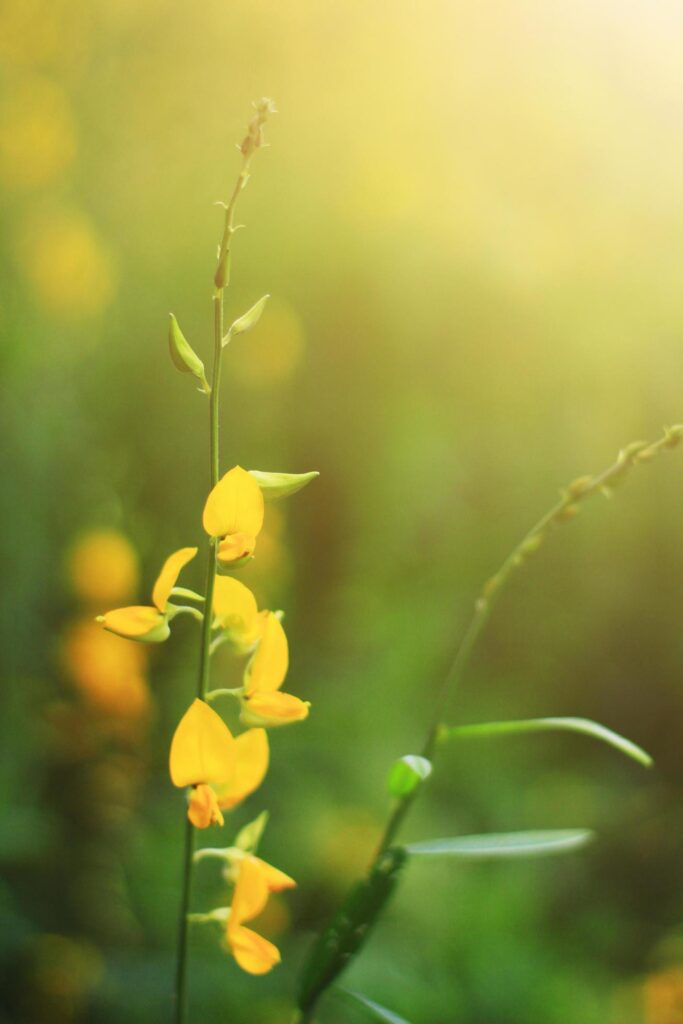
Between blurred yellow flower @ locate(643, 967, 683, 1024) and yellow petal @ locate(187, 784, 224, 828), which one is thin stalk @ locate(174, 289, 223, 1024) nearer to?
yellow petal @ locate(187, 784, 224, 828)

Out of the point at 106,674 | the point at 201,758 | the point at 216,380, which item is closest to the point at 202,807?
the point at 201,758

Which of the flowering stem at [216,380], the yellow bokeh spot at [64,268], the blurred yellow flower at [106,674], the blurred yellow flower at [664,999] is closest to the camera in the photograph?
the flowering stem at [216,380]

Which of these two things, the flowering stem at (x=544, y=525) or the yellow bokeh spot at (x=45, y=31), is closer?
the flowering stem at (x=544, y=525)

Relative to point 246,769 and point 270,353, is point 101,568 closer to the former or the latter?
point 270,353

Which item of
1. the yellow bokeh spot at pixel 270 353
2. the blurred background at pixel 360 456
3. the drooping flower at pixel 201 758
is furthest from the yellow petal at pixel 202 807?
the yellow bokeh spot at pixel 270 353

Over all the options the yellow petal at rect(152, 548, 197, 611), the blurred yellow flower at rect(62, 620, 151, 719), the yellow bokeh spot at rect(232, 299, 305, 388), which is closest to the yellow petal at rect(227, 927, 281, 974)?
the yellow petal at rect(152, 548, 197, 611)

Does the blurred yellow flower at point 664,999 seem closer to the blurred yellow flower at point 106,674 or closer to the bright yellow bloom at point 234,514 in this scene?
the blurred yellow flower at point 106,674
